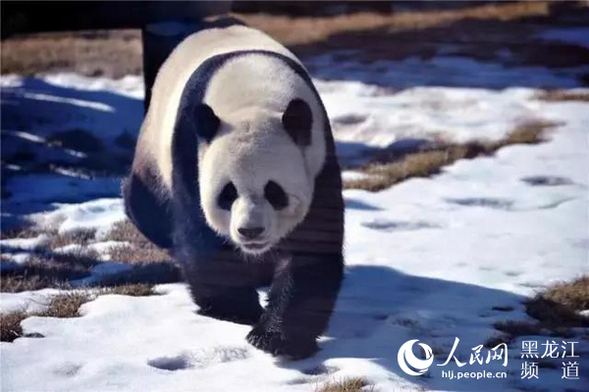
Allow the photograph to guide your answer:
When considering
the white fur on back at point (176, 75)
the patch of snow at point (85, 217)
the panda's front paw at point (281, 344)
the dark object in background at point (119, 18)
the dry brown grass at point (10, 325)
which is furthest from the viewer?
the dark object in background at point (119, 18)

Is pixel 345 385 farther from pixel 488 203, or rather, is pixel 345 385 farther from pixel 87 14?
pixel 87 14

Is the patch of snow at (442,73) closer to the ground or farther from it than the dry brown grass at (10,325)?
farther from it

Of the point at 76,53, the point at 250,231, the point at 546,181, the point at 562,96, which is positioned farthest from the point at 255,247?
the point at 76,53

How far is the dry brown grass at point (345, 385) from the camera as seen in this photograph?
1.88 metres

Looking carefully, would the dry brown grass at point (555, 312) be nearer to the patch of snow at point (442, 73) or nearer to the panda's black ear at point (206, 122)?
the patch of snow at point (442, 73)

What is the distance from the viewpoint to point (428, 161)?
8.60 ft

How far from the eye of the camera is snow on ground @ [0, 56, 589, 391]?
199 centimetres

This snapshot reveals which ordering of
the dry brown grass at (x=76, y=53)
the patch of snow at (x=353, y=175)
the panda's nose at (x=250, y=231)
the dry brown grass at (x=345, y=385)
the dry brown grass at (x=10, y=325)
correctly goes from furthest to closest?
the dry brown grass at (x=76, y=53) < the patch of snow at (x=353, y=175) < the dry brown grass at (x=10, y=325) < the panda's nose at (x=250, y=231) < the dry brown grass at (x=345, y=385)

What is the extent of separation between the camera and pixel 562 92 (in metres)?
2.36

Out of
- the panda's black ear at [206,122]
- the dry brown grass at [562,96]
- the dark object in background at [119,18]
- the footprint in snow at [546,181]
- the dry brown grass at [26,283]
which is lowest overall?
the dry brown grass at [26,283]

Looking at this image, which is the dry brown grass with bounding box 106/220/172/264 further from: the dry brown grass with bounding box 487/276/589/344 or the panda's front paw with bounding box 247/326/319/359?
the dry brown grass with bounding box 487/276/589/344

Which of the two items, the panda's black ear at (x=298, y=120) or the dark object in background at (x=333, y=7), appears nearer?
the panda's black ear at (x=298, y=120)

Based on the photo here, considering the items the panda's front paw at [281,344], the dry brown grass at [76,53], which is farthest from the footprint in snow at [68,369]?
the dry brown grass at [76,53]

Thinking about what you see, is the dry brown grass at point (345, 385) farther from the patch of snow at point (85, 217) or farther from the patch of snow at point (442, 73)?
the patch of snow at point (85, 217)
